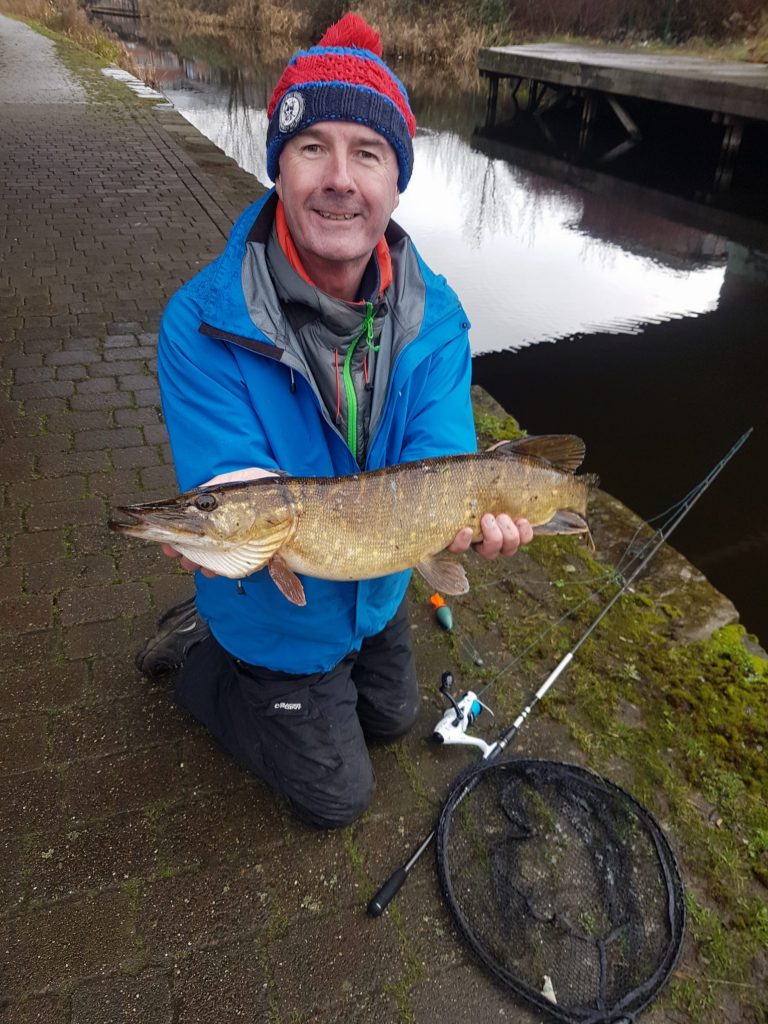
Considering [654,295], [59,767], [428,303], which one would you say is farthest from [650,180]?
[59,767]

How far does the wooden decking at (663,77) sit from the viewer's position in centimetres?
1455

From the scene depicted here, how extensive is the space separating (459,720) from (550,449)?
119 cm

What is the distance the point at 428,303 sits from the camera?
251 centimetres

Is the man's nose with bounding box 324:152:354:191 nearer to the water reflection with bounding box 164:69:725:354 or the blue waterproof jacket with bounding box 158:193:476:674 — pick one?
the blue waterproof jacket with bounding box 158:193:476:674

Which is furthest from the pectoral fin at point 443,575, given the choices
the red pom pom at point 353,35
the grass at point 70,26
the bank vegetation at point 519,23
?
the bank vegetation at point 519,23

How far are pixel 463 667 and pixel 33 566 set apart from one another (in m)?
2.27

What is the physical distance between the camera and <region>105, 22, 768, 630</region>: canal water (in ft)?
21.9

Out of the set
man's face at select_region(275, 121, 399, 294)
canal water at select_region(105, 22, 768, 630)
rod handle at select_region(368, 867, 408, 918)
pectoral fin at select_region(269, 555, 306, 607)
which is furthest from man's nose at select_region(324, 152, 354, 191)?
canal water at select_region(105, 22, 768, 630)

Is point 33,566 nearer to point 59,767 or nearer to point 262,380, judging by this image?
point 59,767

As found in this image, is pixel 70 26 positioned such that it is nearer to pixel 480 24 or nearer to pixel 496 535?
pixel 480 24

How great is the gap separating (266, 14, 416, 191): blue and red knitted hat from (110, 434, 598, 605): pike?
1.14 metres

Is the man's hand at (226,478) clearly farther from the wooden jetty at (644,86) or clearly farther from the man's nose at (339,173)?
the wooden jetty at (644,86)

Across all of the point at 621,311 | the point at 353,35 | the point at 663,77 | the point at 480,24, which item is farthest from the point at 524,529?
the point at 480,24

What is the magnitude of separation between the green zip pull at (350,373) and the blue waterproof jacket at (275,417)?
0.29 feet
